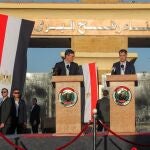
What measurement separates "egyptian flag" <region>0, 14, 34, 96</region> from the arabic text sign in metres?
26.2

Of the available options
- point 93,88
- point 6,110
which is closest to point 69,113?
point 6,110

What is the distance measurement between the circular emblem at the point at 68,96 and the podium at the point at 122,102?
2.26 ft

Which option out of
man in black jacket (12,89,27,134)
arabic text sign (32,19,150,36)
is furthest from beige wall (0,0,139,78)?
man in black jacket (12,89,27,134)

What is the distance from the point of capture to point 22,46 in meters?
12.9

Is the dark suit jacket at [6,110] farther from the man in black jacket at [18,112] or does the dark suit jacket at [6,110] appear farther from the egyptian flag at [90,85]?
the egyptian flag at [90,85]

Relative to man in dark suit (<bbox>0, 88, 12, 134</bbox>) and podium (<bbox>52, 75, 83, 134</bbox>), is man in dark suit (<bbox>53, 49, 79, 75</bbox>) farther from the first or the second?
man in dark suit (<bbox>0, 88, 12, 134</bbox>)

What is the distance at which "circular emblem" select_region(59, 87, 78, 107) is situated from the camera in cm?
1106

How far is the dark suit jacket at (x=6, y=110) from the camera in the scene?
11.5 metres

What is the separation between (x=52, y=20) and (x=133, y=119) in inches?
1127

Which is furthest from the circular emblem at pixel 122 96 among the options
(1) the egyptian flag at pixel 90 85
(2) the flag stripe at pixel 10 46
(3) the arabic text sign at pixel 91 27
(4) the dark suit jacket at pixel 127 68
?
(3) the arabic text sign at pixel 91 27

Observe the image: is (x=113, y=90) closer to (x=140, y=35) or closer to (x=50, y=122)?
(x=50, y=122)

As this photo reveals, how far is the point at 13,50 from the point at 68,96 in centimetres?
217

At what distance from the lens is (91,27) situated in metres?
39.9

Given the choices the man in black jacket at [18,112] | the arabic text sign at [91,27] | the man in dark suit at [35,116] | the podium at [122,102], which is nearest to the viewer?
the podium at [122,102]
